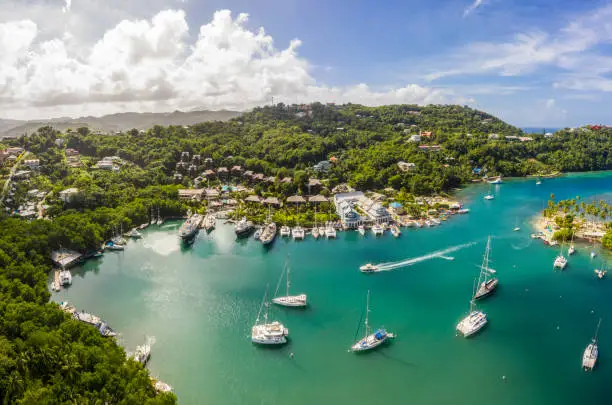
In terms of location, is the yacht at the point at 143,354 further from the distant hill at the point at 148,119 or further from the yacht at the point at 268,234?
the distant hill at the point at 148,119

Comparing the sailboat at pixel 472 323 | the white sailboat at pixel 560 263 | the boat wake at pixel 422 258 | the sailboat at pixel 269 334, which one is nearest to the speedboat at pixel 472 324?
the sailboat at pixel 472 323

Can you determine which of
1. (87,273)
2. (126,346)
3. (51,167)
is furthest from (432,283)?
(51,167)

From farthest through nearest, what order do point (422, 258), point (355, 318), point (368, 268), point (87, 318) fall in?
point (422, 258)
point (368, 268)
point (355, 318)
point (87, 318)

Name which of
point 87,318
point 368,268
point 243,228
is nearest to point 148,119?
point 243,228

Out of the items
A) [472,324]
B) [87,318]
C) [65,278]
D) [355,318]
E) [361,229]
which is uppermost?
[361,229]

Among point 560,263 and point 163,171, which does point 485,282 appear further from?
point 163,171
